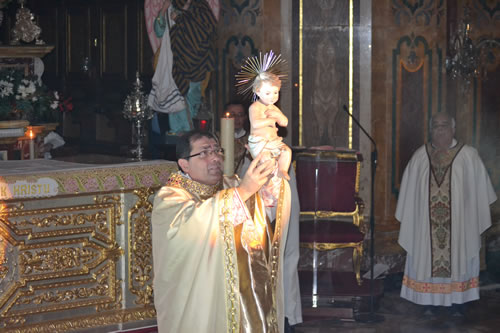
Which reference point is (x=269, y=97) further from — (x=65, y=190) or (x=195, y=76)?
(x=195, y=76)

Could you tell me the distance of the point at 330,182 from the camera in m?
8.59

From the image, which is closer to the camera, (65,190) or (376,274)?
(65,190)

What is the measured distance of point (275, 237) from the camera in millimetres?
4902

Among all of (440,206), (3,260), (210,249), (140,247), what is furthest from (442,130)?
(3,260)

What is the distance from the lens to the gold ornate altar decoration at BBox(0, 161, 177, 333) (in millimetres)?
5660

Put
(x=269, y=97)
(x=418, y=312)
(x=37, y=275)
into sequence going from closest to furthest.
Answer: (x=269, y=97) < (x=37, y=275) < (x=418, y=312)

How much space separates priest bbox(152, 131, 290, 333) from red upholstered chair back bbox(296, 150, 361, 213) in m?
3.58

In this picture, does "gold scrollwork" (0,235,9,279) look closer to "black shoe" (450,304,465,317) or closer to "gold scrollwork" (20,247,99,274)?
"gold scrollwork" (20,247,99,274)

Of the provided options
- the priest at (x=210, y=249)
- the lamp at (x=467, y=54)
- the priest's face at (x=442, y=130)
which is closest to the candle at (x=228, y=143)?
the priest at (x=210, y=249)

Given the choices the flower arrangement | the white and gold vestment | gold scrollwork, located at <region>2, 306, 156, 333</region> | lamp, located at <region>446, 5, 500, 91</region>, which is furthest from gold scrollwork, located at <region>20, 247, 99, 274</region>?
lamp, located at <region>446, 5, 500, 91</region>

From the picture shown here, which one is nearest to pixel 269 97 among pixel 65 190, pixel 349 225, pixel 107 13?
pixel 65 190

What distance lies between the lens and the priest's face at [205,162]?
4.75m

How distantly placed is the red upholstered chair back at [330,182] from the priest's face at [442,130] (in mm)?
755

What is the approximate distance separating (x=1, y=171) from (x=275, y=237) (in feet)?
6.54
